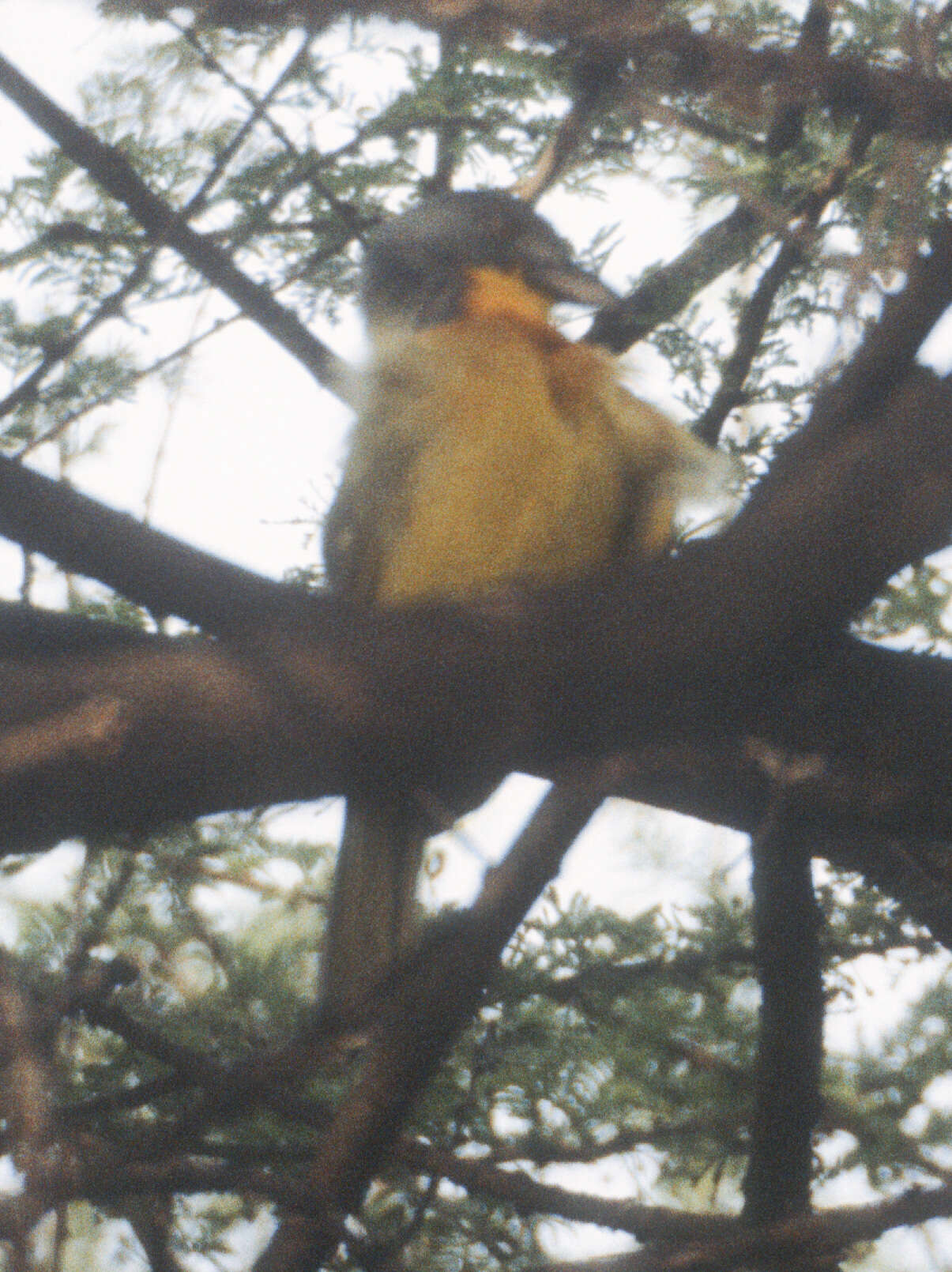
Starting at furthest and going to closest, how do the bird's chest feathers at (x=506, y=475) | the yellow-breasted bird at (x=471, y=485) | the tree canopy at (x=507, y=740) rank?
the bird's chest feathers at (x=506, y=475) → the yellow-breasted bird at (x=471, y=485) → the tree canopy at (x=507, y=740)

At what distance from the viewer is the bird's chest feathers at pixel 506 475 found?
6.83 ft

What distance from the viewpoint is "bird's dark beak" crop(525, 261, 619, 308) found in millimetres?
2549

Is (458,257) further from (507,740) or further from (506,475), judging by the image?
(507,740)

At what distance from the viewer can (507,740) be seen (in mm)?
1286

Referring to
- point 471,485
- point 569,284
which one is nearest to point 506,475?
point 471,485

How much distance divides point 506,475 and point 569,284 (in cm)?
67

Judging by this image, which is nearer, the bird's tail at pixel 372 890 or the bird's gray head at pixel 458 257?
the bird's tail at pixel 372 890

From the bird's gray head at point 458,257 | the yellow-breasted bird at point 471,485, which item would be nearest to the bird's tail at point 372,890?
the yellow-breasted bird at point 471,485

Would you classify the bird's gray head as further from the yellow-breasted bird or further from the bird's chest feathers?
the bird's chest feathers

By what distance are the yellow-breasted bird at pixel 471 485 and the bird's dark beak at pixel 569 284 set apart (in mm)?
160

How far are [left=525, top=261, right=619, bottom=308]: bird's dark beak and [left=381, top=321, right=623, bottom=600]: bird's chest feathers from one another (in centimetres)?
35

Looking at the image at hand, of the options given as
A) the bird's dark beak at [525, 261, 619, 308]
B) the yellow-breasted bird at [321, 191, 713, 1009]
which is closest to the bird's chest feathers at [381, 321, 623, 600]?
the yellow-breasted bird at [321, 191, 713, 1009]

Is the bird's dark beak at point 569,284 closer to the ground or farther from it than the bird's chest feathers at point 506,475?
farther from it

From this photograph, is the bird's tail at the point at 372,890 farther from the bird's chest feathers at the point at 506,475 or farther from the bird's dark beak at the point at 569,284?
the bird's dark beak at the point at 569,284
